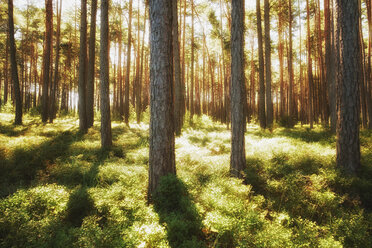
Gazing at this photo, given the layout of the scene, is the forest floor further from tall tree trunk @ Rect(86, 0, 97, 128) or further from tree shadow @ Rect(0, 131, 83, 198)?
tall tree trunk @ Rect(86, 0, 97, 128)

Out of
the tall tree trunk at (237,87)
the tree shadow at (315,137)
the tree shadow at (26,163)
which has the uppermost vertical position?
the tall tree trunk at (237,87)

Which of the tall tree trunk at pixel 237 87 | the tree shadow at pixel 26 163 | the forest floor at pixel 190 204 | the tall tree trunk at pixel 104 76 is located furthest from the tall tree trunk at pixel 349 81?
the tree shadow at pixel 26 163

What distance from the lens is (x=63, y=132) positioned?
9.77 meters

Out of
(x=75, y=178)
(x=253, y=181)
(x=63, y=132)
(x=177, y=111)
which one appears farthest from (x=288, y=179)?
(x=63, y=132)

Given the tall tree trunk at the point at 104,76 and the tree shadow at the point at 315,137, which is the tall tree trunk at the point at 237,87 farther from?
the tall tree trunk at the point at 104,76

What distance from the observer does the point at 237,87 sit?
193 inches

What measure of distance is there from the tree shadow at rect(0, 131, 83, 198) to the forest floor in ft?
0.10

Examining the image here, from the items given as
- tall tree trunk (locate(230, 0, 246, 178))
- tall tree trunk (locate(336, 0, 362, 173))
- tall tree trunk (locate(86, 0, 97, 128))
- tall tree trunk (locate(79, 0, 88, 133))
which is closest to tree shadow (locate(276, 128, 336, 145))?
tall tree trunk (locate(336, 0, 362, 173))

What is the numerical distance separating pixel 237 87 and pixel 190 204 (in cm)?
328

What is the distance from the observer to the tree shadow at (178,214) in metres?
2.89

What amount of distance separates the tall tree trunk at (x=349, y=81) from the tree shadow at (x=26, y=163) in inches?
340

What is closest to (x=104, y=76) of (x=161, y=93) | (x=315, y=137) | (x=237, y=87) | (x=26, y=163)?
(x=26, y=163)

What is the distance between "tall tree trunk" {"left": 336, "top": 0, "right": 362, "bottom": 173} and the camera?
470 centimetres

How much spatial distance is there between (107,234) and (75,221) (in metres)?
1.16
